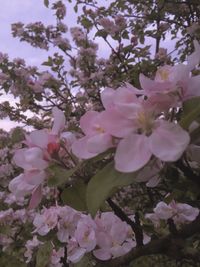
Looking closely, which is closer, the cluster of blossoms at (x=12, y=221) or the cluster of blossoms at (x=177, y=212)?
the cluster of blossoms at (x=177, y=212)

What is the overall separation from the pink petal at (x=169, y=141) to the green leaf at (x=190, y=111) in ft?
0.04

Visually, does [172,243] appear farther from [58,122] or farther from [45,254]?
[45,254]

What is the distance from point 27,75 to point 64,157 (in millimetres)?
3355

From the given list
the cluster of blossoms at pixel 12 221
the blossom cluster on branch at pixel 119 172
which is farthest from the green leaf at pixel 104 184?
the cluster of blossoms at pixel 12 221

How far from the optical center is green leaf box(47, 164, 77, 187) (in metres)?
0.61

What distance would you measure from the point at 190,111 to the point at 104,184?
136 millimetres

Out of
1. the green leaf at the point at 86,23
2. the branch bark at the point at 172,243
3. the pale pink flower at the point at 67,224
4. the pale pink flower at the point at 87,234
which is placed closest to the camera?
the branch bark at the point at 172,243

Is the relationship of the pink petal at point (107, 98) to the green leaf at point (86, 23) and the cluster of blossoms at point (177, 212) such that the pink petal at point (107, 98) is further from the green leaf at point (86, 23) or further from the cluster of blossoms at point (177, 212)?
the green leaf at point (86, 23)

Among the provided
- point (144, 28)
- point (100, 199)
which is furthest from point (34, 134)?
point (144, 28)

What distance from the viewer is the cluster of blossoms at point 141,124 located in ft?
1.64

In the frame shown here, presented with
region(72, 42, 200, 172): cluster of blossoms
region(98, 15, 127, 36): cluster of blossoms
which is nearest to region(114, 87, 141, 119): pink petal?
region(72, 42, 200, 172): cluster of blossoms

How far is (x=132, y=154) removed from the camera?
51 cm

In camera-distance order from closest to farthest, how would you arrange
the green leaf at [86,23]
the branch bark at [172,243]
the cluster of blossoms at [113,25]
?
the branch bark at [172,243]
the cluster of blossoms at [113,25]
the green leaf at [86,23]

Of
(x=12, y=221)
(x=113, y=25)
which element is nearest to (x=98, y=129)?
(x=12, y=221)
